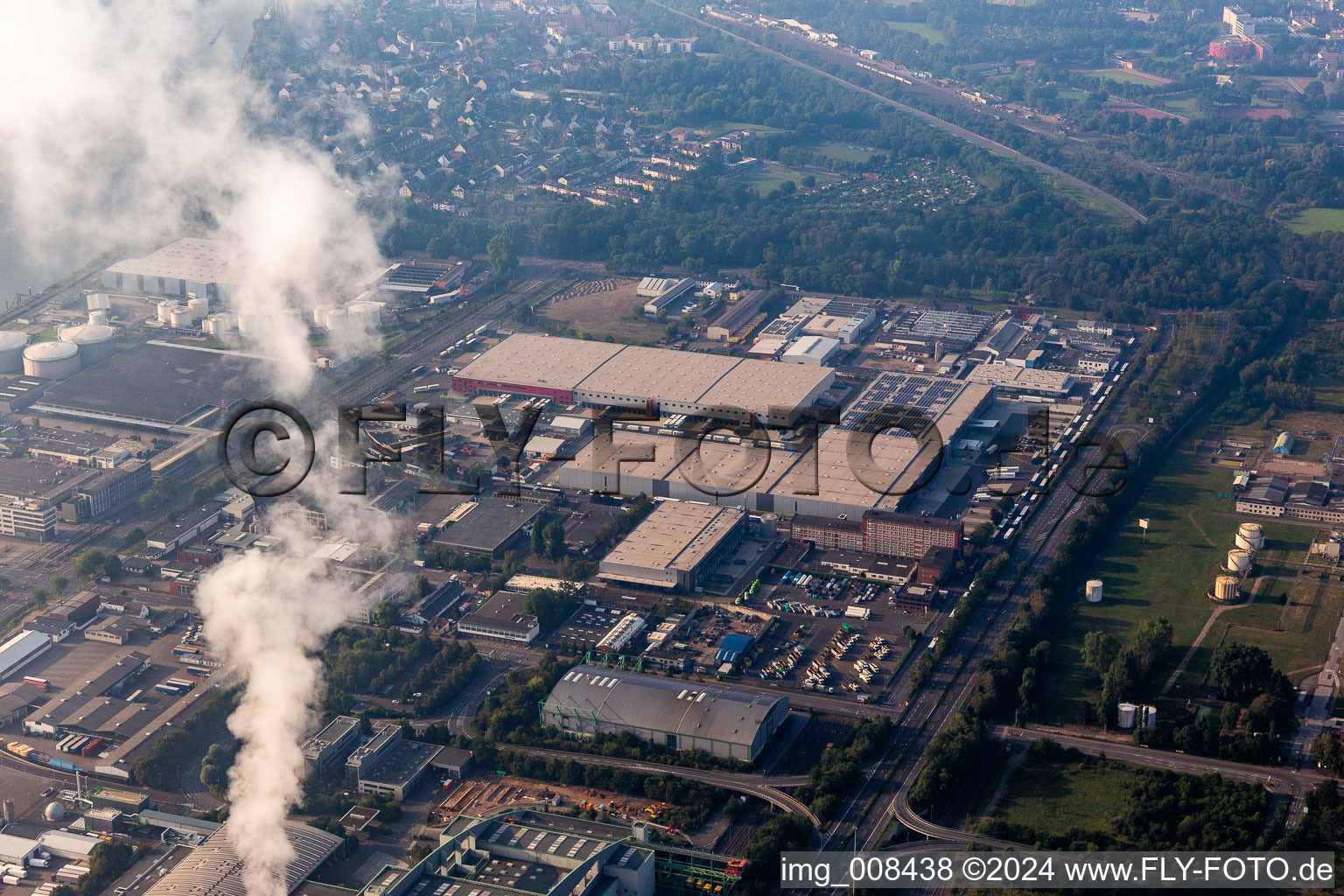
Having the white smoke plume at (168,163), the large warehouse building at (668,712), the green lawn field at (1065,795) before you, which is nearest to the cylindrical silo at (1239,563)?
the green lawn field at (1065,795)

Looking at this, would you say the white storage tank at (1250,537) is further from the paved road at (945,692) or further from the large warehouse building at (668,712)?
the large warehouse building at (668,712)

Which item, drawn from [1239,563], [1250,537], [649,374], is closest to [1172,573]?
[1239,563]

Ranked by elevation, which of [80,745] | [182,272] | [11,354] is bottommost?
[80,745]

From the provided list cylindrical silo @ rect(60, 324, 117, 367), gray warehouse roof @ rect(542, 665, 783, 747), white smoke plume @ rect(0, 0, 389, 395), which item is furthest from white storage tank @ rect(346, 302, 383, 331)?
gray warehouse roof @ rect(542, 665, 783, 747)

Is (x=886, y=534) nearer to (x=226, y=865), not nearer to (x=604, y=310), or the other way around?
(x=226, y=865)

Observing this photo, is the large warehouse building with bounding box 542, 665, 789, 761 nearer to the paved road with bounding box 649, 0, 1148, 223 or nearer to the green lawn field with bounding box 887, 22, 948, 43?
the paved road with bounding box 649, 0, 1148, 223

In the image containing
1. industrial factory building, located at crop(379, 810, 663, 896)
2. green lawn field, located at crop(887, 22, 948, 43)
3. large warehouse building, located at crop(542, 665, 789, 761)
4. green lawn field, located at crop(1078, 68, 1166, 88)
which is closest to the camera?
industrial factory building, located at crop(379, 810, 663, 896)
